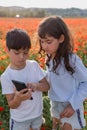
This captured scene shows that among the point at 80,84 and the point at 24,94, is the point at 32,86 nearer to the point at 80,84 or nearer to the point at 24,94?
the point at 24,94

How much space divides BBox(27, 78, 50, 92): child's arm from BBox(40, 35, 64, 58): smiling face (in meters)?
0.24

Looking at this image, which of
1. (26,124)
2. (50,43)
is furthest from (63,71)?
(26,124)

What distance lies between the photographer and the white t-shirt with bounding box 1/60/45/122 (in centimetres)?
302

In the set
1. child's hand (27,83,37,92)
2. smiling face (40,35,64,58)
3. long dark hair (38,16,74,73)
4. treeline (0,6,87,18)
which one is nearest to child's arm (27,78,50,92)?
child's hand (27,83,37,92)

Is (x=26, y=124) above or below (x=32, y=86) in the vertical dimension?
below

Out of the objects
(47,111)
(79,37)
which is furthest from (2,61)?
(79,37)

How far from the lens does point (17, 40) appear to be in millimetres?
2941

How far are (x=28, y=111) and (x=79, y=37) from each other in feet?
15.9

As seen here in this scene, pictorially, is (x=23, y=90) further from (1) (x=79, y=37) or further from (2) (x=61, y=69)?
(1) (x=79, y=37)

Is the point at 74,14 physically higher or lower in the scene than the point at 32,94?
lower

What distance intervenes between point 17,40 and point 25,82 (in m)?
0.33

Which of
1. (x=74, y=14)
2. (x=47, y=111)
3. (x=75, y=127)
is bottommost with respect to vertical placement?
(x=74, y=14)

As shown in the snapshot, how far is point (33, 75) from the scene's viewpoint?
3.09 meters

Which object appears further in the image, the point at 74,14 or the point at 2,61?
the point at 74,14
